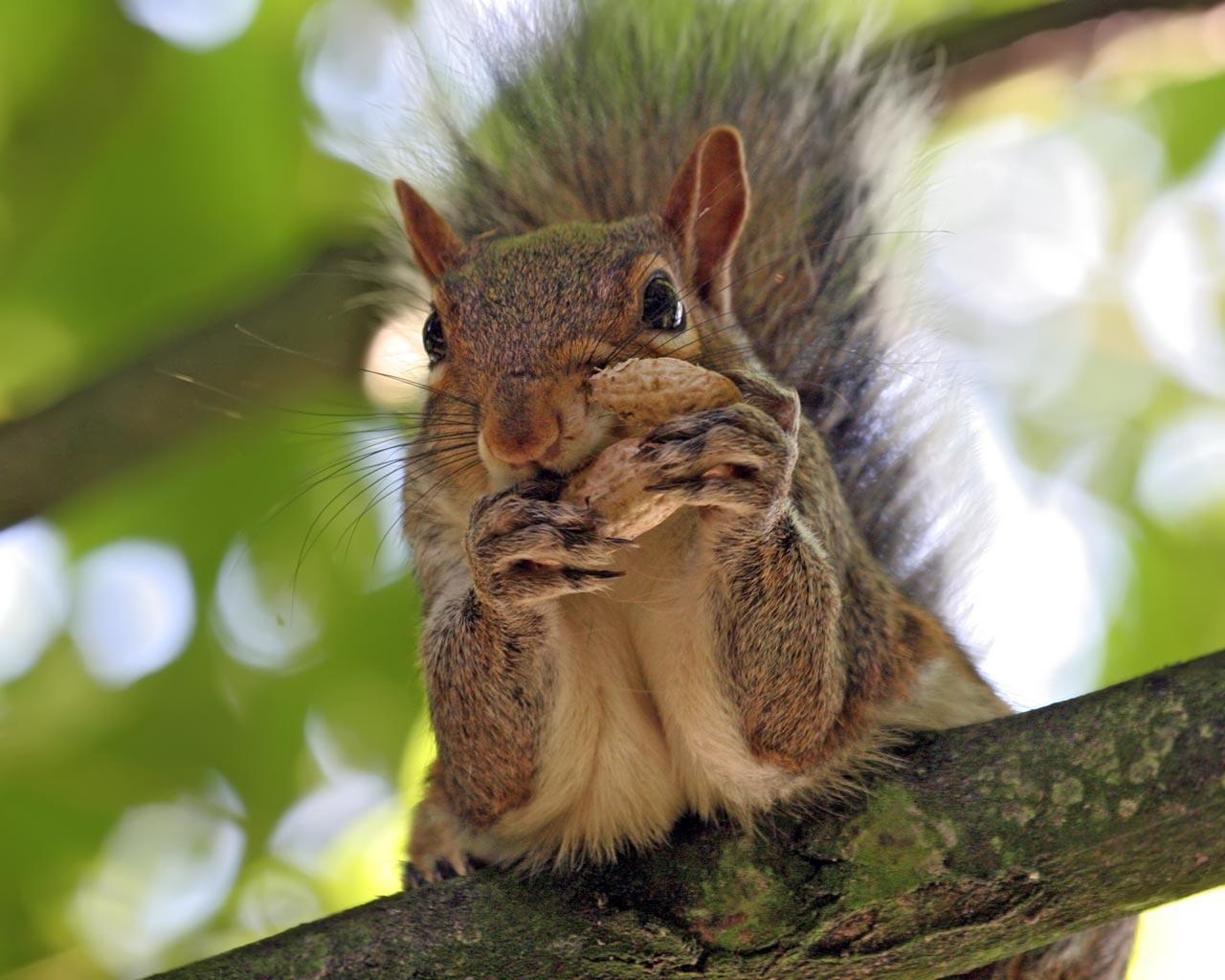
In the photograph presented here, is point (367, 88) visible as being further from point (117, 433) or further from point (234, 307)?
point (117, 433)

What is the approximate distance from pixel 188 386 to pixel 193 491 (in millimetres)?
857

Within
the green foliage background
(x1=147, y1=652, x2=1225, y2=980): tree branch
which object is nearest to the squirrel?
(x1=147, y1=652, x2=1225, y2=980): tree branch

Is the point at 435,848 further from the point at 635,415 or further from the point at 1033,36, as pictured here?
the point at 1033,36

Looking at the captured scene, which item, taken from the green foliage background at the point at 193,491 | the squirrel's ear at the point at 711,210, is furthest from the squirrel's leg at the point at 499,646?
the green foliage background at the point at 193,491

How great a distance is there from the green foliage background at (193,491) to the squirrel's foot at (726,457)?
1282 millimetres

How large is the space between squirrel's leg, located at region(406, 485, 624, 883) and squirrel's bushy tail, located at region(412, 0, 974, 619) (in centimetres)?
93

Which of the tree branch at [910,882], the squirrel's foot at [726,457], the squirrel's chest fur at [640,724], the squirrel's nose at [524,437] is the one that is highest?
the squirrel's nose at [524,437]

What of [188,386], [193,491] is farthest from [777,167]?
[193,491]

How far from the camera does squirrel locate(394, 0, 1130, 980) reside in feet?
7.04

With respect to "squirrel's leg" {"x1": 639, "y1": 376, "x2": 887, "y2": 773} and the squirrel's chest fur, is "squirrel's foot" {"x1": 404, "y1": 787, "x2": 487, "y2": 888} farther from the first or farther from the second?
"squirrel's leg" {"x1": 639, "y1": 376, "x2": 887, "y2": 773}

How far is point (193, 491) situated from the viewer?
3.67 m

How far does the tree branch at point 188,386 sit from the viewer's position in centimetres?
274

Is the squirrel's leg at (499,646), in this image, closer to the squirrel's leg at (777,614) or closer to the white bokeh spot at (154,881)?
the squirrel's leg at (777,614)

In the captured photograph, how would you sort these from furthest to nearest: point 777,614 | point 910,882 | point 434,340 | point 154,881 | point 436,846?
point 154,881, point 436,846, point 434,340, point 777,614, point 910,882
